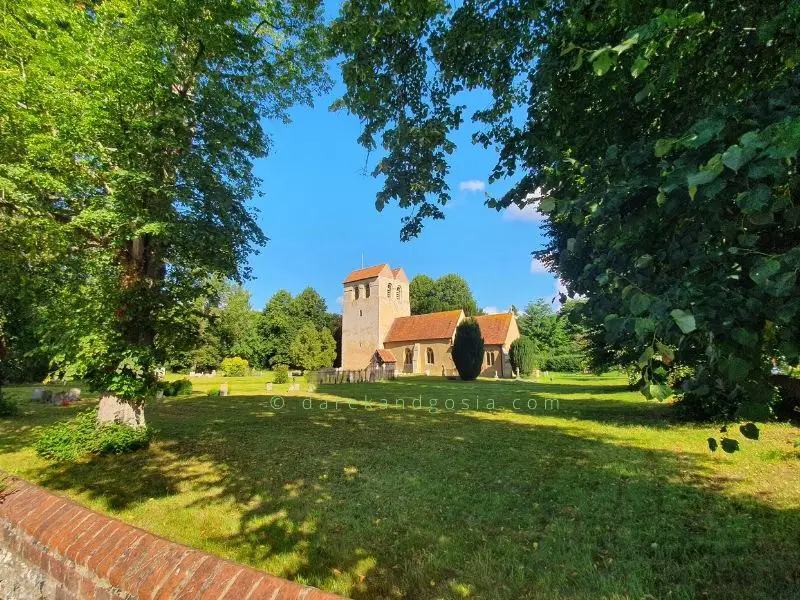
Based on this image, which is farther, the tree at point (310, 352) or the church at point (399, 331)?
the tree at point (310, 352)

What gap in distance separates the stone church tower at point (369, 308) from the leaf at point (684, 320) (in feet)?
153

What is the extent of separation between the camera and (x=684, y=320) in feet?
4.87

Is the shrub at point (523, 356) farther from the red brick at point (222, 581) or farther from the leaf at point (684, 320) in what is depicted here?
the leaf at point (684, 320)

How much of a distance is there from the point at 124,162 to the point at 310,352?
3918 centimetres

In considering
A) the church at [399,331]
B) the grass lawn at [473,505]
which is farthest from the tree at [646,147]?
the church at [399,331]

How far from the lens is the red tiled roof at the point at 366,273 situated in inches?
1901

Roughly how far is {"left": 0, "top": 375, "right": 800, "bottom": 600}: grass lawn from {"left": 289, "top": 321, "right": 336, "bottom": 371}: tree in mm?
34241

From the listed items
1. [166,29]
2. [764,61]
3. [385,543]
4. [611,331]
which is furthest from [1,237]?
[764,61]

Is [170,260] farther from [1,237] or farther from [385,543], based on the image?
[385,543]

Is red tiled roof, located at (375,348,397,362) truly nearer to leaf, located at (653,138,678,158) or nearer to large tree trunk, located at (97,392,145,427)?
large tree trunk, located at (97,392,145,427)

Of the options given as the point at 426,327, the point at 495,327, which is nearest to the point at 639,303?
the point at 495,327

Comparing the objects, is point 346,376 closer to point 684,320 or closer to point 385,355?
point 385,355

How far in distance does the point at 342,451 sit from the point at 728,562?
6.63 m

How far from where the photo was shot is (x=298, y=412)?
50.0ft
